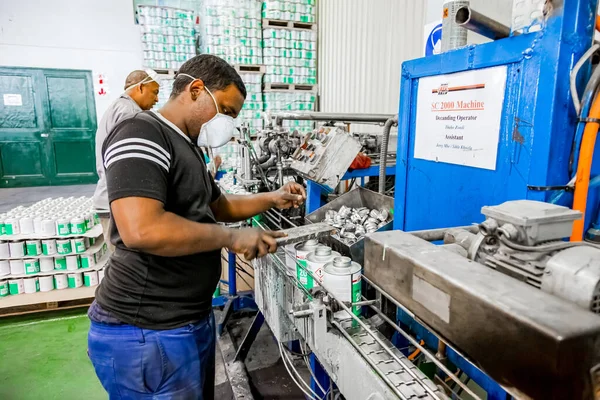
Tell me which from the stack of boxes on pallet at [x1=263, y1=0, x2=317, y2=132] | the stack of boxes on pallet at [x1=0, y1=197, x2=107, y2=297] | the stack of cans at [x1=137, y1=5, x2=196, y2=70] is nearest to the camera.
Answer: the stack of boxes on pallet at [x1=0, y1=197, x2=107, y2=297]

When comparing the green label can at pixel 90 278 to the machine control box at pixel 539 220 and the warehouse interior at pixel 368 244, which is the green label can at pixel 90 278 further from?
the machine control box at pixel 539 220

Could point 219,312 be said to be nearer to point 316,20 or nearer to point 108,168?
point 108,168

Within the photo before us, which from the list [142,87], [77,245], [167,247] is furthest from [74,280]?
[167,247]

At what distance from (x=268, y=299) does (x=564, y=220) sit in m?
1.45

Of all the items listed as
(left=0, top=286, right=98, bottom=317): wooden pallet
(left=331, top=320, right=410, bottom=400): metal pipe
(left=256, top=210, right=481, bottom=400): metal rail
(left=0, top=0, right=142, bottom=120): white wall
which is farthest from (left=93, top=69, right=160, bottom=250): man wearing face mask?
(left=0, top=0, right=142, bottom=120): white wall

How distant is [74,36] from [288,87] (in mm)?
4341

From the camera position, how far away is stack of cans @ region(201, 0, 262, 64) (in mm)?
5531

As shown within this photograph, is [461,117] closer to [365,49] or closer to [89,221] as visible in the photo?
[89,221]

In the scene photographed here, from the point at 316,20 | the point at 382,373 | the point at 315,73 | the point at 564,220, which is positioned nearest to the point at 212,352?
the point at 382,373

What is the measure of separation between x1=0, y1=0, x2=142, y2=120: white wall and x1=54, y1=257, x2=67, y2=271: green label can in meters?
5.08

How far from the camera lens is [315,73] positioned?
616 centimetres

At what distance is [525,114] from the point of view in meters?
1.09


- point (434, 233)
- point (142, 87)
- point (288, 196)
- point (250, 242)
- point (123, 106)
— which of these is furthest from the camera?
point (142, 87)

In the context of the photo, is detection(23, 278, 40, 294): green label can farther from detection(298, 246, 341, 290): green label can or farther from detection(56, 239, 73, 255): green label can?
detection(298, 246, 341, 290): green label can
